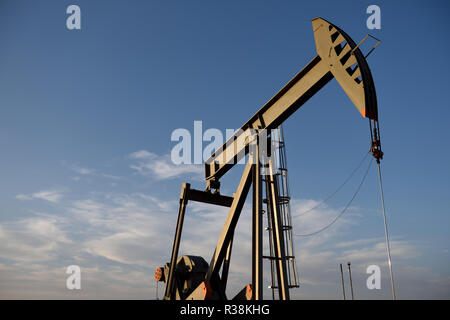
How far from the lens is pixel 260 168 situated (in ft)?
29.0

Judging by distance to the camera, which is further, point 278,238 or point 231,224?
point 231,224

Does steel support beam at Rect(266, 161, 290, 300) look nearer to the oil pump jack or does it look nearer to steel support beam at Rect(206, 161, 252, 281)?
the oil pump jack

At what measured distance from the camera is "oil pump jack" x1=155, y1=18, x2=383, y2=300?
6.77 m

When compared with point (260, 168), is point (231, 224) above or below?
below

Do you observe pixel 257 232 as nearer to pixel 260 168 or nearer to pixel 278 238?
pixel 278 238

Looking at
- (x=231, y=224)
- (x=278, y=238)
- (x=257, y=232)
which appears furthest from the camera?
(x=231, y=224)

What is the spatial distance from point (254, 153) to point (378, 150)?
3360 millimetres

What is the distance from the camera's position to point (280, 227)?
28.0 ft

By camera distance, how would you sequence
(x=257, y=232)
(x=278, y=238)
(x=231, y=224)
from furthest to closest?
(x=231, y=224) → (x=278, y=238) → (x=257, y=232)

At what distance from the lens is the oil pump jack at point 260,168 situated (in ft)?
22.2

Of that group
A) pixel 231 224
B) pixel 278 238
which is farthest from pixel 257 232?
pixel 231 224
